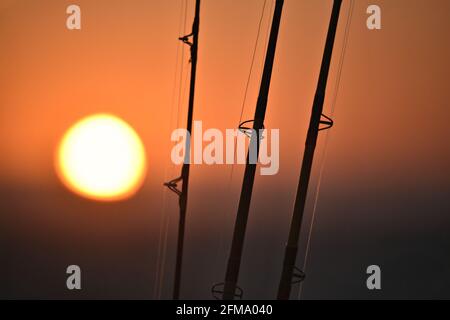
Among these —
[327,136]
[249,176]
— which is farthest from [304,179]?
[327,136]

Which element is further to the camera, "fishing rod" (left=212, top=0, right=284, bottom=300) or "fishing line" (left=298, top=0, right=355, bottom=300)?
"fishing line" (left=298, top=0, right=355, bottom=300)

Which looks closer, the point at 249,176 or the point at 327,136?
the point at 249,176

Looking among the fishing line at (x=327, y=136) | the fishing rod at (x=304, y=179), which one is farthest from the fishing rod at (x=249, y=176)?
the fishing line at (x=327, y=136)

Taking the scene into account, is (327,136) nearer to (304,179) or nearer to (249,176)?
(304,179)

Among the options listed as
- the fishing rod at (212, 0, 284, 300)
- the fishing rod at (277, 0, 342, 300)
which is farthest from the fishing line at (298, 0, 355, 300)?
the fishing rod at (212, 0, 284, 300)

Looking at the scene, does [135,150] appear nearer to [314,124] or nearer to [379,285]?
[314,124]

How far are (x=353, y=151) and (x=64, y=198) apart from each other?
454 centimetres

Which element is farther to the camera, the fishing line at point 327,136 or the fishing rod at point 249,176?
the fishing line at point 327,136

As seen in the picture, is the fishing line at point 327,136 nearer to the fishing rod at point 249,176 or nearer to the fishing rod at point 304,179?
the fishing rod at point 304,179

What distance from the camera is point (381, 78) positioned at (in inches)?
269

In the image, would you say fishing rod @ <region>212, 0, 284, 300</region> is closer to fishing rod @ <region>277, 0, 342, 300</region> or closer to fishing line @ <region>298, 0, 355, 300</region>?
fishing rod @ <region>277, 0, 342, 300</region>

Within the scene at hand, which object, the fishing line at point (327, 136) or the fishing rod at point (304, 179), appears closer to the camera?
the fishing rod at point (304, 179)

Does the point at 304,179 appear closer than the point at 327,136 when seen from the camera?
Yes

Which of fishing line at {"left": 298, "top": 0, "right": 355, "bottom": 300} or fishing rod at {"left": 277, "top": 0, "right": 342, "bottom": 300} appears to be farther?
fishing line at {"left": 298, "top": 0, "right": 355, "bottom": 300}
